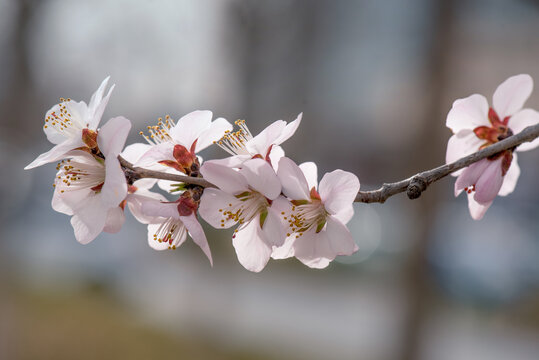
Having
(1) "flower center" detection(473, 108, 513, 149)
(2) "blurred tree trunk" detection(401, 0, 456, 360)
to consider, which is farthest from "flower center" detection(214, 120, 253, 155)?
(2) "blurred tree trunk" detection(401, 0, 456, 360)

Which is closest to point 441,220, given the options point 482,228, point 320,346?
point 320,346

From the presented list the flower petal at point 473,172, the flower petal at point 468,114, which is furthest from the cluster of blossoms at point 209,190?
the flower petal at point 468,114

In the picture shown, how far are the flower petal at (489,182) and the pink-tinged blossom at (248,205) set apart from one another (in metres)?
0.28

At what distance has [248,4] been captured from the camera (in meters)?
4.10

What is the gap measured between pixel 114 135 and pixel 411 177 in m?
0.37

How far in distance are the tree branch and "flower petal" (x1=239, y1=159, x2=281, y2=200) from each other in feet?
0.26

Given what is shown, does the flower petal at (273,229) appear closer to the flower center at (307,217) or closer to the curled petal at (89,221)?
the flower center at (307,217)

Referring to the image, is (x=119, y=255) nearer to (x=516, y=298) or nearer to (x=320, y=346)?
(x=320, y=346)

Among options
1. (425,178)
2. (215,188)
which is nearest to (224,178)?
(215,188)

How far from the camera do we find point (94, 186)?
28.2 inches

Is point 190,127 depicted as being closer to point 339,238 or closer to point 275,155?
point 275,155

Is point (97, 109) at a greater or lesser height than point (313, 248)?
greater

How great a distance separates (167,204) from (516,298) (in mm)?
4874

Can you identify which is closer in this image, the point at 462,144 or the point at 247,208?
the point at 247,208
